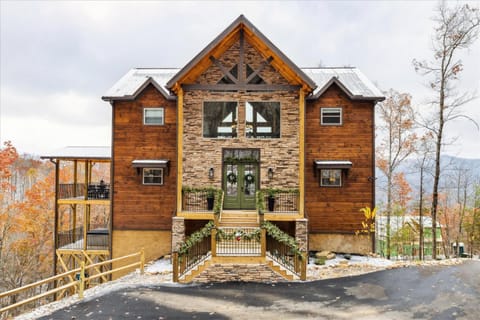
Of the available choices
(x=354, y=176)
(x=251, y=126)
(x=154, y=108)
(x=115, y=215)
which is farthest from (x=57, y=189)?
(x=354, y=176)

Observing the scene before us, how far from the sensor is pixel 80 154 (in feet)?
53.0

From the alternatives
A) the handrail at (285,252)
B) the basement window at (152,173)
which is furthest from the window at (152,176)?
the handrail at (285,252)

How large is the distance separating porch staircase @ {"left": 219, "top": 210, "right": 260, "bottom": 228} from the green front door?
0.70m

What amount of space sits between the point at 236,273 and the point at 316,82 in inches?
436

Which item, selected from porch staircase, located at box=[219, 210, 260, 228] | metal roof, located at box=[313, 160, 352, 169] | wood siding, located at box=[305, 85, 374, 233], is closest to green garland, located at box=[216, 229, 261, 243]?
porch staircase, located at box=[219, 210, 260, 228]

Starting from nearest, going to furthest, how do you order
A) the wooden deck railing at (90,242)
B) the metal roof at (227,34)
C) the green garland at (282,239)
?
the green garland at (282,239), the metal roof at (227,34), the wooden deck railing at (90,242)

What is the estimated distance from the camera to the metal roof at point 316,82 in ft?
51.4

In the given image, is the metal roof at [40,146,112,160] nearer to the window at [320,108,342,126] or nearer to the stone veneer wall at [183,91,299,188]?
the stone veneer wall at [183,91,299,188]

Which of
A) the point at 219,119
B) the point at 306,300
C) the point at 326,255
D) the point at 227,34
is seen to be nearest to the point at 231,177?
the point at 219,119

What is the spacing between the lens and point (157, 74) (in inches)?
732

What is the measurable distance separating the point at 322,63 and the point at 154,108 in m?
20.7

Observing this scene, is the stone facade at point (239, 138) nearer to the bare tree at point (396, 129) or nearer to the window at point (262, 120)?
the window at point (262, 120)

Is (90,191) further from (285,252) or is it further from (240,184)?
(285,252)

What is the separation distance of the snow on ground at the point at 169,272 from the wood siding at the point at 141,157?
2.33 metres
